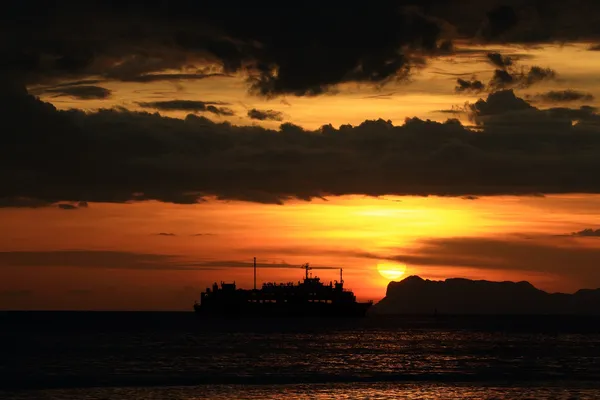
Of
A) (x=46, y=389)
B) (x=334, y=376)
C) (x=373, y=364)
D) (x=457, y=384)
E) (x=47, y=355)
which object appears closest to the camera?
(x=46, y=389)

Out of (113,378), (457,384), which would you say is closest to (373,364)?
(457,384)

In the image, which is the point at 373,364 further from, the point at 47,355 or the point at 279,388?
the point at 47,355

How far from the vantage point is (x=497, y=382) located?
287ft

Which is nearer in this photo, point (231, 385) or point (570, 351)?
point (231, 385)

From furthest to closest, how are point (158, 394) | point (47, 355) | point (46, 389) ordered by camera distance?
point (47, 355)
point (46, 389)
point (158, 394)

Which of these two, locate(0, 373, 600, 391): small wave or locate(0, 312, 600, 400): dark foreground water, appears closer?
locate(0, 312, 600, 400): dark foreground water

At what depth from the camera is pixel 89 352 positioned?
129 m

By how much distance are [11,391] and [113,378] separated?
1211cm

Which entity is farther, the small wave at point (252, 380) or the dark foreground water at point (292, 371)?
the small wave at point (252, 380)

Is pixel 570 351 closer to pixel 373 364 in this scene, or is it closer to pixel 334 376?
pixel 373 364

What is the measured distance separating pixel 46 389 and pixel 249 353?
166 ft

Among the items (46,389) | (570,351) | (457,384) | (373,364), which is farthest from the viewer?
(570,351)

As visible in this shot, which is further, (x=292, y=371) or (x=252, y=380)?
(x=292, y=371)

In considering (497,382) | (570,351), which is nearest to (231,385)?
(497,382)
